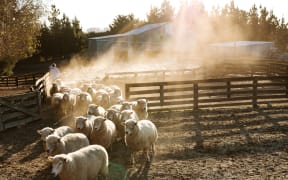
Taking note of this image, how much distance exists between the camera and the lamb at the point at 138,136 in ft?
26.6

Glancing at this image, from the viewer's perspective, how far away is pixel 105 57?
4828cm

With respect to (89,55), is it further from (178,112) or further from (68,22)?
(178,112)

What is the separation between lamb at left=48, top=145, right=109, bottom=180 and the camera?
588 cm

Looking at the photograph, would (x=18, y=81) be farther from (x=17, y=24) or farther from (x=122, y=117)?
(x=122, y=117)

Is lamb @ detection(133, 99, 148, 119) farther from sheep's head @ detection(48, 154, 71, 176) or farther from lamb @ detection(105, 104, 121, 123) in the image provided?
sheep's head @ detection(48, 154, 71, 176)

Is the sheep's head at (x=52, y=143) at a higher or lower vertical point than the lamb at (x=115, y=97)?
lower

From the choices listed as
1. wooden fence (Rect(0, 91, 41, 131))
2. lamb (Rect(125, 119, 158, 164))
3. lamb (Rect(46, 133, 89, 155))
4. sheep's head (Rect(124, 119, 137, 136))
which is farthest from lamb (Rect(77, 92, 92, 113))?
lamb (Rect(46, 133, 89, 155))

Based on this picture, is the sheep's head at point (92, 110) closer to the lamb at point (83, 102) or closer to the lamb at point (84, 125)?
the lamb at point (84, 125)

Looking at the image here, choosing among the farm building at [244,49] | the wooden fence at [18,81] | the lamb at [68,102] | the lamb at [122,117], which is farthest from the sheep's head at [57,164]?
the farm building at [244,49]

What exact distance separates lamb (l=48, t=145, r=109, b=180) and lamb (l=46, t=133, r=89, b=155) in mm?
596

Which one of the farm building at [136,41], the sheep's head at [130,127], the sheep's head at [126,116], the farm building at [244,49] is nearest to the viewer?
the sheep's head at [130,127]

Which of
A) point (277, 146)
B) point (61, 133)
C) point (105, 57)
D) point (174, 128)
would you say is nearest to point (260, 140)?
point (277, 146)

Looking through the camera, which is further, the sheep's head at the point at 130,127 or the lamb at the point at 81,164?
the sheep's head at the point at 130,127

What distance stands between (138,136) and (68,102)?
5.76m
